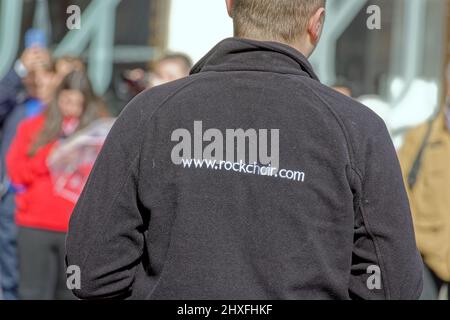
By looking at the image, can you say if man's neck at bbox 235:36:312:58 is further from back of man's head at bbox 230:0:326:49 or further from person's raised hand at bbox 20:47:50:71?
person's raised hand at bbox 20:47:50:71

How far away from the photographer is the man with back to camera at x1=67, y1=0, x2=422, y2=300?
1.84m

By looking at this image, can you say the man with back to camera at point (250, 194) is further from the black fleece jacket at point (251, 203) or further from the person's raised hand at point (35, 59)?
the person's raised hand at point (35, 59)

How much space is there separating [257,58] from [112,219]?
0.46 m

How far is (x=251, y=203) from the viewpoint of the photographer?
184 cm

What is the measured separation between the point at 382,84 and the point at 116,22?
2217mm

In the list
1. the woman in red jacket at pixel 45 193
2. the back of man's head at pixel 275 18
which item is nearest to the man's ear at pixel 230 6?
the back of man's head at pixel 275 18

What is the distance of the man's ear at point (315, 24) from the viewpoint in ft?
6.48

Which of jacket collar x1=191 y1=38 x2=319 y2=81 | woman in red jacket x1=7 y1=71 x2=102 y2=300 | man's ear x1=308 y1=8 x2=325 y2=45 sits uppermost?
man's ear x1=308 y1=8 x2=325 y2=45

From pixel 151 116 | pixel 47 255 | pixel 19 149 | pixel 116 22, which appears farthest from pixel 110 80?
pixel 151 116

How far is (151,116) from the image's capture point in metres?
1.89

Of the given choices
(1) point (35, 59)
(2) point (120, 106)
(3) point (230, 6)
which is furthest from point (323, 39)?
(3) point (230, 6)

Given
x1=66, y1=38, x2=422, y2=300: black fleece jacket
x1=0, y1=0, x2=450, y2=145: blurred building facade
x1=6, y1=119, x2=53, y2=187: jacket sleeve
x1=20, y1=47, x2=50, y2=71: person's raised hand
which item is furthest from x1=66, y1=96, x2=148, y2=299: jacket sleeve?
x1=0, y1=0, x2=450, y2=145: blurred building facade

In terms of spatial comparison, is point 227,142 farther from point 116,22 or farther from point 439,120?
point 116,22

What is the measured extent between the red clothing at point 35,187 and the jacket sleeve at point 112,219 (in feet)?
10.3
